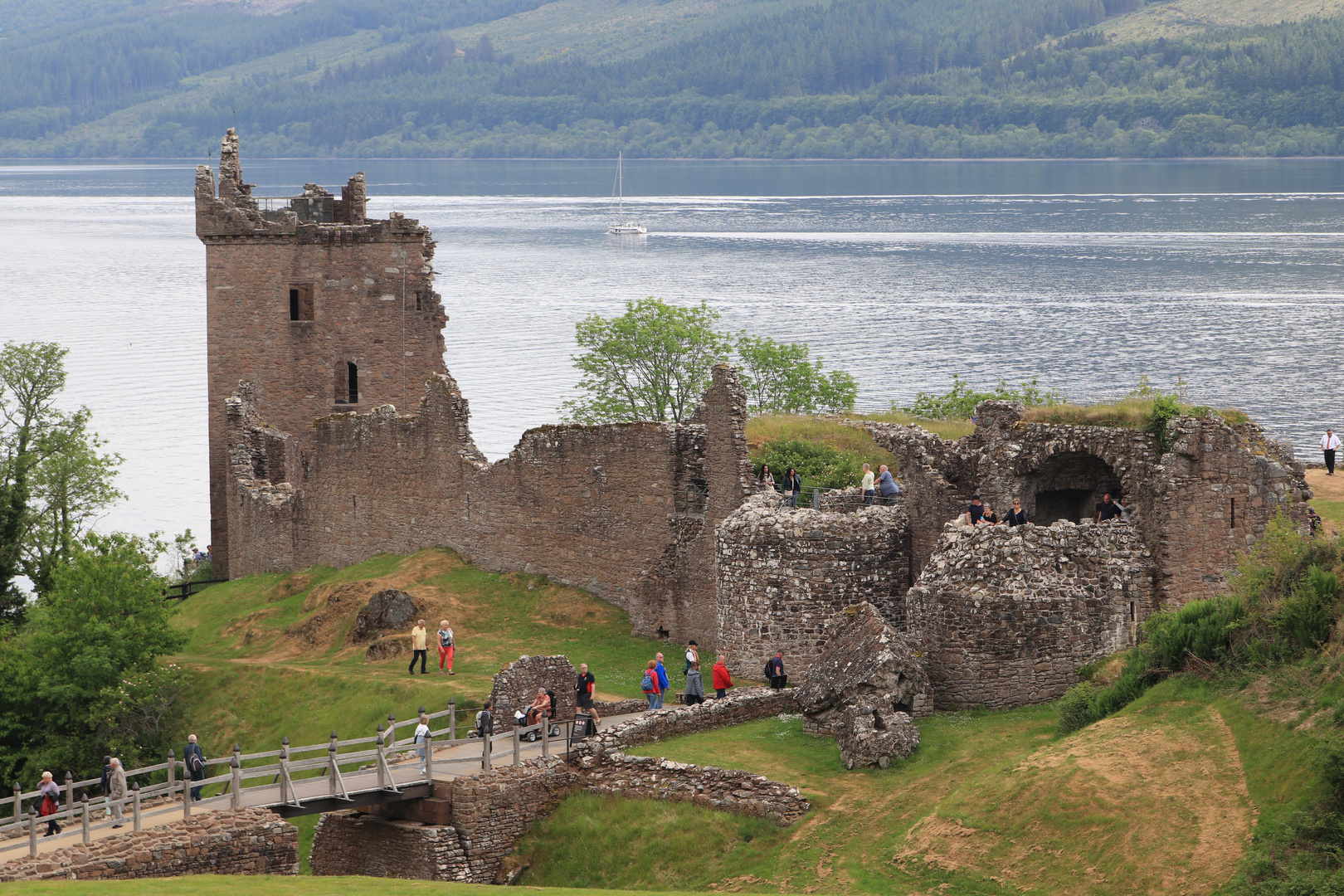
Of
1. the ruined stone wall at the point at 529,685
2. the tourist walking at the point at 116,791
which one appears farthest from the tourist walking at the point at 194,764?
the ruined stone wall at the point at 529,685

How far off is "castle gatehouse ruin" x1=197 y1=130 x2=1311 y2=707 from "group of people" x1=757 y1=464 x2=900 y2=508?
0.53 metres

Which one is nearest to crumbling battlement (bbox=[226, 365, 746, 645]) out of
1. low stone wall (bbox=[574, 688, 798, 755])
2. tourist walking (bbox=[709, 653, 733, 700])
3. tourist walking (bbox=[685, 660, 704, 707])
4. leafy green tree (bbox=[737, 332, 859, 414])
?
tourist walking (bbox=[709, 653, 733, 700])

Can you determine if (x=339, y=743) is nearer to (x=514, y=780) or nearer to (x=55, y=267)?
(x=514, y=780)

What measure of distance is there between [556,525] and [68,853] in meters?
17.5

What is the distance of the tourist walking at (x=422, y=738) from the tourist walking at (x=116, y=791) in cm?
531

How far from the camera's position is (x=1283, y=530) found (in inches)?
1098

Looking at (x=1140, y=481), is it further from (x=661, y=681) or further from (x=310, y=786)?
(x=310, y=786)

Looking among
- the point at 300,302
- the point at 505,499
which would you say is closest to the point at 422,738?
the point at 505,499

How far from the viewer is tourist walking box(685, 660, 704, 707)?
114ft

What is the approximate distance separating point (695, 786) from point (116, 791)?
35.6ft

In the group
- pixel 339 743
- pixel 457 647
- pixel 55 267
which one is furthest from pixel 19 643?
pixel 55 267

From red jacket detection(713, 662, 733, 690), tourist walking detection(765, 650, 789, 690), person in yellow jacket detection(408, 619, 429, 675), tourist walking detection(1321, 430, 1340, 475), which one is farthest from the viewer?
tourist walking detection(1321, 430, 1340, 475)

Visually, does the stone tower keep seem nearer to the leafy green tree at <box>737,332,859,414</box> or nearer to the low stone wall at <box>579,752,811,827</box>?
the leafy green tree at <box>737,332,859,414</box>

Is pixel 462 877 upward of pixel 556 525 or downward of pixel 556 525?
downward
